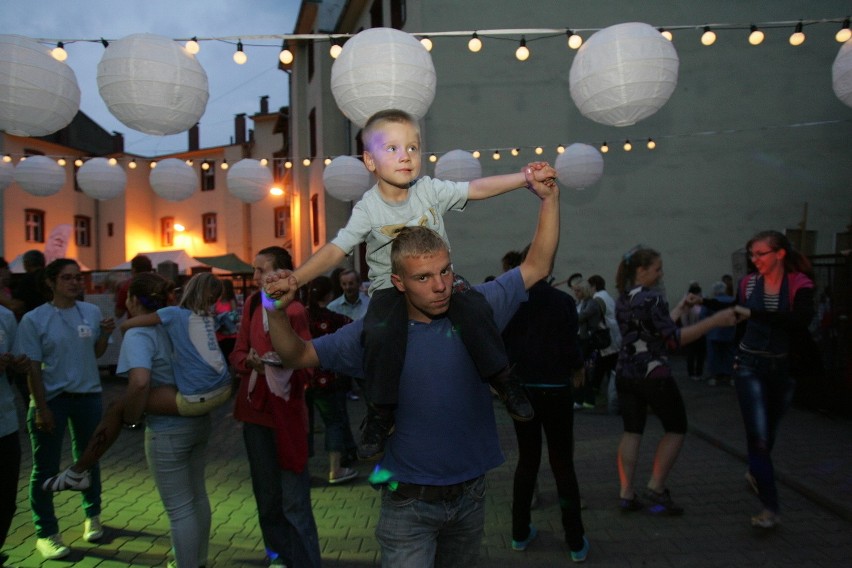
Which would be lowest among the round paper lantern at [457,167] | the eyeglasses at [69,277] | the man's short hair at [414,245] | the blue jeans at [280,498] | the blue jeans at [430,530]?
the blue jeans at [280,498]

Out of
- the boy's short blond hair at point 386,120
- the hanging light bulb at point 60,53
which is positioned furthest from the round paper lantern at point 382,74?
the hanging light bulb at point 60,53

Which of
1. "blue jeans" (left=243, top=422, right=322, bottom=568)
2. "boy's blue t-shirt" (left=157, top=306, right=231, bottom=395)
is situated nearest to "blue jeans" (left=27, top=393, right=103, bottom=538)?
"boy's blue t-shirt" (left=157, top=306, right=231, bottom=395)

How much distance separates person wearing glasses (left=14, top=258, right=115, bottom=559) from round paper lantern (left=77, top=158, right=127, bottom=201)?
5305mm

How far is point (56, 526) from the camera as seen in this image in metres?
4.77

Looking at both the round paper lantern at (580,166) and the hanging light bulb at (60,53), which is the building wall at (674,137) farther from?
the hanging light bulb at (60,53)

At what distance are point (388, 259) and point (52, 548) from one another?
12.6ft

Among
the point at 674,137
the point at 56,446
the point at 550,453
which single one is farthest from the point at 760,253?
the point at 674,137

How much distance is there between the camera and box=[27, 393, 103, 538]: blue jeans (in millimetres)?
4664

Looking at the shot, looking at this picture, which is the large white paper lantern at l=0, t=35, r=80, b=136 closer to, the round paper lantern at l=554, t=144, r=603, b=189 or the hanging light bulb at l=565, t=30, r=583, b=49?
the hanging light bulb at l=565, t=30, r=583, b=49

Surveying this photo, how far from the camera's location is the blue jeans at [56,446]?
4.66m

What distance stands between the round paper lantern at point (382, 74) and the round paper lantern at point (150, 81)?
4.26ft

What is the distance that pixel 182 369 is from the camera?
3.93 m

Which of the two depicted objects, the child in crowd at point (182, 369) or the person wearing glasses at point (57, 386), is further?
the person wearing glasses at point (57, 386)

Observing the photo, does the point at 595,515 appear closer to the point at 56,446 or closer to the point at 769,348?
the point at 769,348
